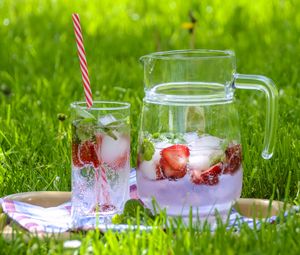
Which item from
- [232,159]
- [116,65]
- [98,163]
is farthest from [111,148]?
[116,65]

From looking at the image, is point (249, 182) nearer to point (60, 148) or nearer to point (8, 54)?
point (60, 148)

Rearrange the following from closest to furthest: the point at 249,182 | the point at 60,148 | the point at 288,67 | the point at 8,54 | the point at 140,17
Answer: the point at 249,182 → the point at 60,148 → the point at 288,67 → the point at 8,54 → the point at 140,17

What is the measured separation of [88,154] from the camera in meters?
2.08

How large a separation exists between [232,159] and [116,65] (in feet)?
7.01

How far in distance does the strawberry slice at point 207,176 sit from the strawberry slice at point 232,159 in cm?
3

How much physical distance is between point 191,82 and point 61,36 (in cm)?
276

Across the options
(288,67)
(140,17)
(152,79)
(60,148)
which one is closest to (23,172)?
(60,148)

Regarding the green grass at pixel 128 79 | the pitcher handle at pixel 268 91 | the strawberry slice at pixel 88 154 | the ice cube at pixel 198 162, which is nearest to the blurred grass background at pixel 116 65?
the green grass at pixel 128 79

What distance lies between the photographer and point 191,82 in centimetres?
212

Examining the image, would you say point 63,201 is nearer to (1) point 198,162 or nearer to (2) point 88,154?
(2) point 88,154

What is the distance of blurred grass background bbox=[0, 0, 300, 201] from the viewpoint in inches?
103

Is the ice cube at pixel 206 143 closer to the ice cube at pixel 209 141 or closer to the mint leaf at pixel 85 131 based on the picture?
the ice cube at pixel 209 141

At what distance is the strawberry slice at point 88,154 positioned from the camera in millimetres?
2070

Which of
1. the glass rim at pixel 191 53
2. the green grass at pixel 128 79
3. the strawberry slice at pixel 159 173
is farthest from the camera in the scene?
the glass rim at pixel 191 53
